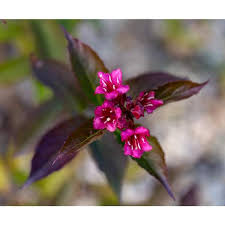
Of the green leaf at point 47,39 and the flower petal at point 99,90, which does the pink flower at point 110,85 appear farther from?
the green leaf at point 47,39

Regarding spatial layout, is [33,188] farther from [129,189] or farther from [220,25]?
[220,25]

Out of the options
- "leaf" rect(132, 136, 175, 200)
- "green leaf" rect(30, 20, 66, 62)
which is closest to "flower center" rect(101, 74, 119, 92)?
"leaf" rect(132, 136, 175, 200)

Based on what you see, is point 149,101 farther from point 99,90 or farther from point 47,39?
point 47,39

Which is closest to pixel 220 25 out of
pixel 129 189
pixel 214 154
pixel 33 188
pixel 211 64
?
pixel 211 64

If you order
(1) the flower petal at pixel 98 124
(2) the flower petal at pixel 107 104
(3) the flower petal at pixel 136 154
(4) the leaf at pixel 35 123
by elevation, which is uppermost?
(2) the flower petal at pixel 107 104

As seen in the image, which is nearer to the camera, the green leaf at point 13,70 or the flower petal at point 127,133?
the flower petal at point 127,133

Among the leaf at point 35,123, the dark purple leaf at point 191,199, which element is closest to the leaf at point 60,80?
the leaf at point 35,123
